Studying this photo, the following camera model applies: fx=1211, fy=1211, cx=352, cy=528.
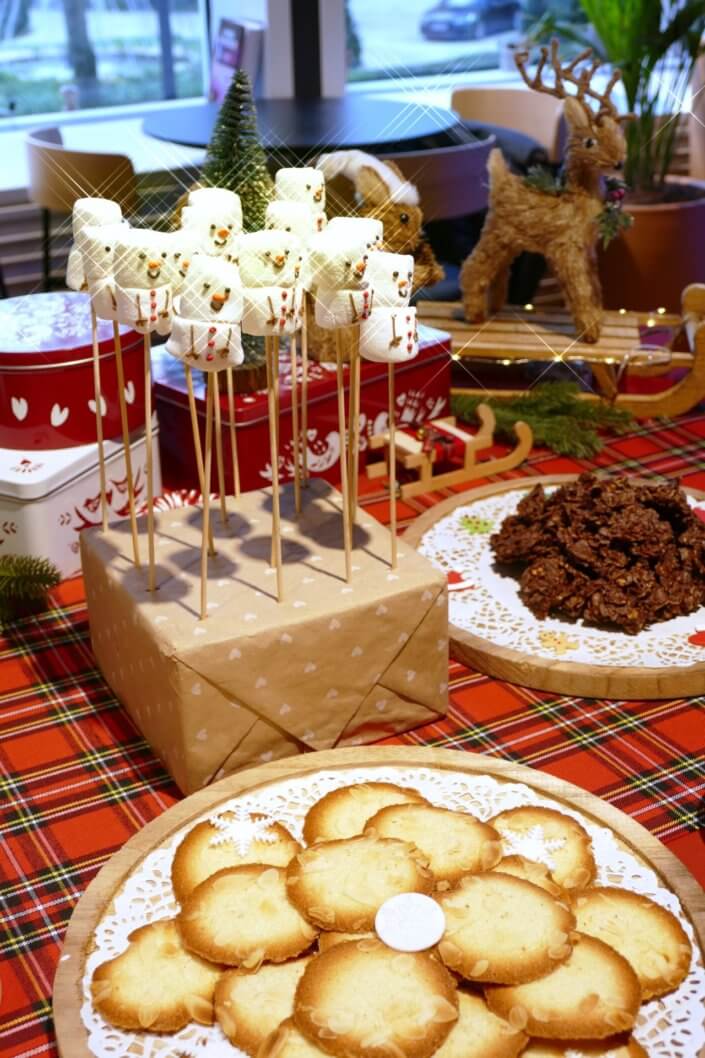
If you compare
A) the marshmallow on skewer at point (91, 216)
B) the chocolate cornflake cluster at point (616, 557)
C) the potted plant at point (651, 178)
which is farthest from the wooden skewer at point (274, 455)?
the potted plant at point (651, 178)

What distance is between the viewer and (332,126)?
331 centimetres

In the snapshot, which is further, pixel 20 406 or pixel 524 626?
pixel 20 406

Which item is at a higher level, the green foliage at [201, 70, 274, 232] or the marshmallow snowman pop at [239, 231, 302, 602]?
the green foliage at [201, 70, 274, 232]

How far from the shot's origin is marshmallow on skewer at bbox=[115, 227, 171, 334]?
1.30 meters

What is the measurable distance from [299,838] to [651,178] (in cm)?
276

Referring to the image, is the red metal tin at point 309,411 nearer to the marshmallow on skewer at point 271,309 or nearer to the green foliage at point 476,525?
the green foliage at point 476,525

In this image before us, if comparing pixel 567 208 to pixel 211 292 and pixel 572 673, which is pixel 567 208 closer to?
pixel 572 673

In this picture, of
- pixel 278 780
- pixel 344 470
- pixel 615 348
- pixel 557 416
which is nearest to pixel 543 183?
pixel 615 348

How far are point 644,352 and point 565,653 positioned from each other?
976 millimetres

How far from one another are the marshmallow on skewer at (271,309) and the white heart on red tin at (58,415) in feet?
2.33

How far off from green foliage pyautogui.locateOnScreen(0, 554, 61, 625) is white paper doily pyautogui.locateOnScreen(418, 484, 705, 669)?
59 centimetres

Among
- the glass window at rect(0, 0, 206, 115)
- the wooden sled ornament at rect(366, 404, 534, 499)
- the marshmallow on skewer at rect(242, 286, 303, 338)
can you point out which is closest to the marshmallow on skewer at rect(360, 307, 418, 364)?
the marshmallow on skewer at rect(242, 286, 303, 338)

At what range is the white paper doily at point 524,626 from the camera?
5.53 feet

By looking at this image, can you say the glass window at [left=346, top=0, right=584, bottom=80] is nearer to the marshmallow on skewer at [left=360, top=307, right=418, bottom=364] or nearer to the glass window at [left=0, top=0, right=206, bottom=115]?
the glass window at [left=0, top=0, right=206, bottom=115]
